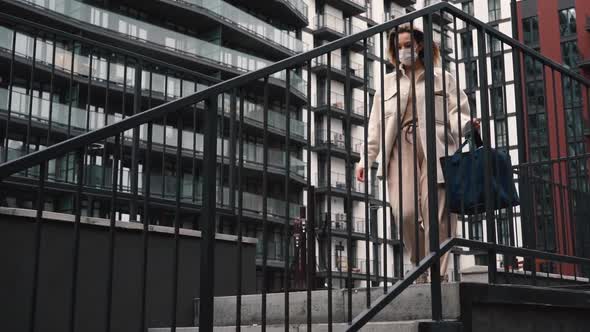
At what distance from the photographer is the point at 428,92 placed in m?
4.02

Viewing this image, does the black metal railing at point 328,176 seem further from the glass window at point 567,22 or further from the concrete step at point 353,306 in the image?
the glass window at point 567,22

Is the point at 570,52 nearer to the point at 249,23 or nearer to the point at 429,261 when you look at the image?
the point at 249,23

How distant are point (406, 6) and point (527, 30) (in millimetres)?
9329

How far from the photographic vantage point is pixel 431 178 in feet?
12.8

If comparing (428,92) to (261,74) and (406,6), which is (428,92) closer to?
(261,74)

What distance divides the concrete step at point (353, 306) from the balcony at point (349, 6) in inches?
1900

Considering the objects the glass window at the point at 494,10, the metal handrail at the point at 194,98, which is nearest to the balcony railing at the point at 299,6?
the glass window at the point at 494,10

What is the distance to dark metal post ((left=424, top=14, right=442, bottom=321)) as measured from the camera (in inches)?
144

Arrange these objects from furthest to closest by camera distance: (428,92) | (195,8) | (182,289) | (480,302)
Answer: (195,8), (182,289), (428,92), (480,302)

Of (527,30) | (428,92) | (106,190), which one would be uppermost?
(527,30)

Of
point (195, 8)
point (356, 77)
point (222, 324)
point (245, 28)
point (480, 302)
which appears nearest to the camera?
point (480, 302)

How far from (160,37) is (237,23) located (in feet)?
18.5

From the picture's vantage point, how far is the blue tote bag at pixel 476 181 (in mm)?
4316

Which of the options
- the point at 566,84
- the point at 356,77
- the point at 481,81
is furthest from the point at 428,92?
the point at 356,77
